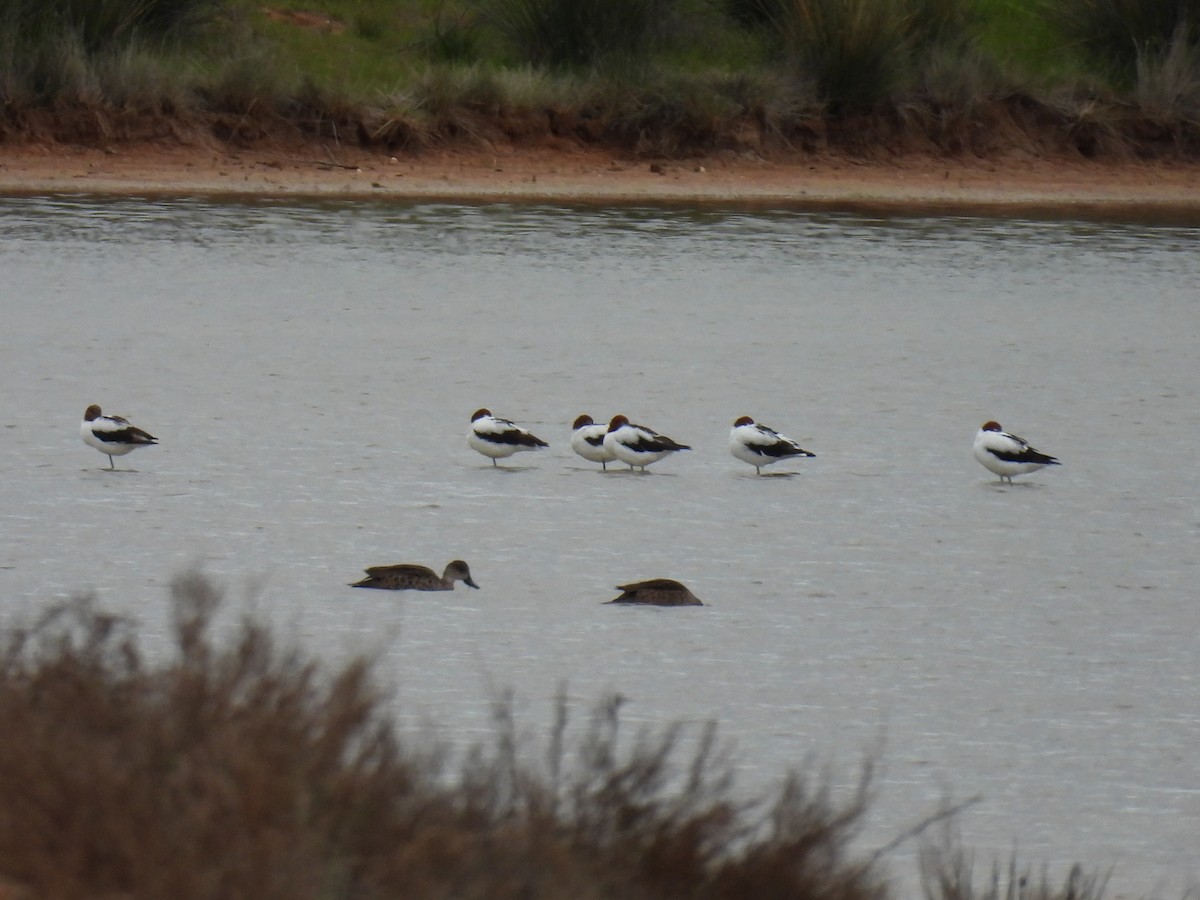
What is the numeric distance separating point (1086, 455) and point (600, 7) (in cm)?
1690

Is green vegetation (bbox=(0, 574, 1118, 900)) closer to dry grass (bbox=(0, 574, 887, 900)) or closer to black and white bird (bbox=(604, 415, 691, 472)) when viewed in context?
dry grass (bbox=(0, 574, 887, 900))

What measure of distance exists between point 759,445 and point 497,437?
1446mm

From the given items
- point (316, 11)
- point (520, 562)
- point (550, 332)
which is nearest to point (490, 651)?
point (520, 562)

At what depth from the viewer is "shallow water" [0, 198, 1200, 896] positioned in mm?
7430

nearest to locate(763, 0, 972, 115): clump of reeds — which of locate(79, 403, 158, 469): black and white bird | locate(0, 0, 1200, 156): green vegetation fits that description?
locate(0, 0, 1200, 156): green vegetation

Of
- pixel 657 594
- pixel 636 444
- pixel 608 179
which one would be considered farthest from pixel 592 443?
pixel 608 179

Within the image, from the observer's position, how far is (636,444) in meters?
11.5

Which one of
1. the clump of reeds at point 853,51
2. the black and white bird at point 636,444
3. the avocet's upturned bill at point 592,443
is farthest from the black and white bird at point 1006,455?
the clump of reeds at point 853,51

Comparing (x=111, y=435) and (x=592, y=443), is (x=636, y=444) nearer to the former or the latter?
(x=592, y=443)

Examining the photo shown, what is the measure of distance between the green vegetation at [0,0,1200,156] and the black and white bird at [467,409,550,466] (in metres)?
13.9

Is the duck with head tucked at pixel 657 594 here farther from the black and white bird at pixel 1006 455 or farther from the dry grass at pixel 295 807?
the dry grass at pixel 295 807

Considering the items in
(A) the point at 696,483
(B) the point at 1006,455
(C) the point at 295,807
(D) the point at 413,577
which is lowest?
(A) the point at 696,483

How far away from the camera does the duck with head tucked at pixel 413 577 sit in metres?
8.88

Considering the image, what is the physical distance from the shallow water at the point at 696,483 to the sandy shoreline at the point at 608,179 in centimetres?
220
